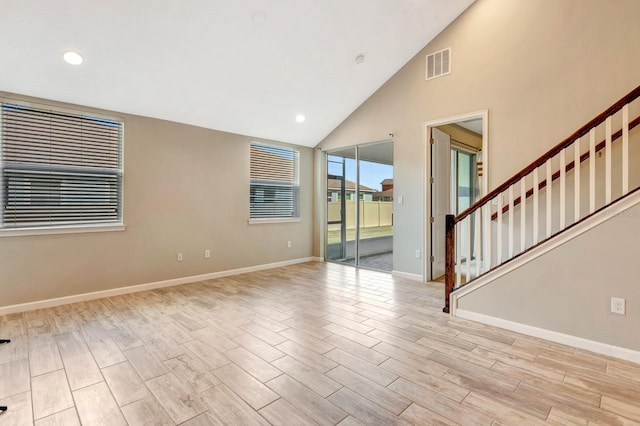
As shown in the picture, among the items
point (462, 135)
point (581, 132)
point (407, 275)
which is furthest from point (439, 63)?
point (407, 275)

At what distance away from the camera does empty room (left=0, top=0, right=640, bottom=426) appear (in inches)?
80.6

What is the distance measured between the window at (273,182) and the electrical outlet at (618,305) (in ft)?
15.5

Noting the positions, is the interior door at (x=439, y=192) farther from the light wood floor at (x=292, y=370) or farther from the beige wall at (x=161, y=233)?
the beige wall at (x=161, y=233)

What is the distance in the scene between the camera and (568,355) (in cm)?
242

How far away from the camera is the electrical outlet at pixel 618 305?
2363mm

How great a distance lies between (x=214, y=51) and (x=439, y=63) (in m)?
3.08

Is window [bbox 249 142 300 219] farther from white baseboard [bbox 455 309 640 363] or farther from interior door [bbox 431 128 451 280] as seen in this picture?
white baseboard [bbox 455 309 640 363]

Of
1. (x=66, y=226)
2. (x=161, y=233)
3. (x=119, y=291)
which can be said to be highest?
(x=66, y=226)

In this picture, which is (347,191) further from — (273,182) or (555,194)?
(555,194)

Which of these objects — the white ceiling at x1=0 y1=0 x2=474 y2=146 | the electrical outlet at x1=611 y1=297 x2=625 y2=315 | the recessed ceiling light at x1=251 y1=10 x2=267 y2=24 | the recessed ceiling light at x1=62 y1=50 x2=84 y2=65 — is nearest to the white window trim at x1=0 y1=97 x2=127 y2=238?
the white ceiling at x1=0 y1=0 x2=474 y2=146

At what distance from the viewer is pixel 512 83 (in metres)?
3.77

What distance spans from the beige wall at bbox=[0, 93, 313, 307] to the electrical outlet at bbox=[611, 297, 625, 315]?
463 cm

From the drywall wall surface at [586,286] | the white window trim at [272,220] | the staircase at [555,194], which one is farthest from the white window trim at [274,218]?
the drywall wall surface at [586,286]

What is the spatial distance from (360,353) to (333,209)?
3948 millimetres
